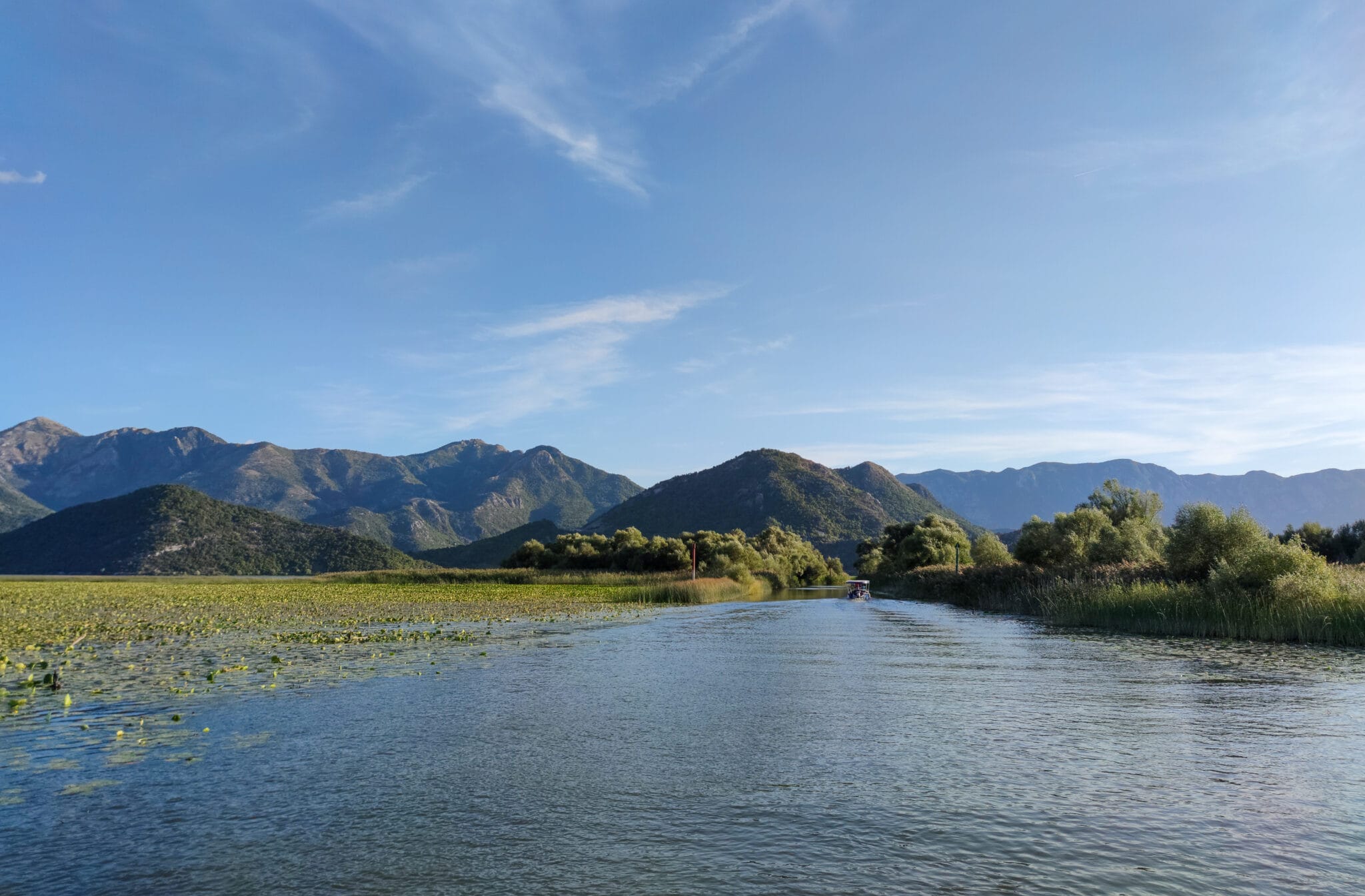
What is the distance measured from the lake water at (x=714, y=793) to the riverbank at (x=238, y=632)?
3057 mm

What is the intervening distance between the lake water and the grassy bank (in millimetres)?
12436

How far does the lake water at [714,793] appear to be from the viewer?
25.3 feet

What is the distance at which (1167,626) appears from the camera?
35438mm

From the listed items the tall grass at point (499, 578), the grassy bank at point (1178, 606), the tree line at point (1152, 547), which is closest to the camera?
the grassy bank at point (1178, 606)

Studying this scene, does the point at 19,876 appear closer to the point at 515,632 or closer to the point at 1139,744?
the point at 1139,744

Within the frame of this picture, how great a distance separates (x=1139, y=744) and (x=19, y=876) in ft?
50.1

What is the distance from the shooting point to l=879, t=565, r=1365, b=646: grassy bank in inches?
1184

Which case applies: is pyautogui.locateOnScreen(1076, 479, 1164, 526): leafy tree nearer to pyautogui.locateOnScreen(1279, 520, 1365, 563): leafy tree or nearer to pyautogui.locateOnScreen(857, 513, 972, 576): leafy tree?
pyautogui.locateOnScreen(1279, 520, 1365, 563): leafy tree

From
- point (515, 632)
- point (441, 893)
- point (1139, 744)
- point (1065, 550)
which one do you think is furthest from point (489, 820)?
point (1065, 550)

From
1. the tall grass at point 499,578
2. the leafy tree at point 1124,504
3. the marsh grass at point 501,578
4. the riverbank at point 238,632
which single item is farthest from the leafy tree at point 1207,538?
the leafy tree at point 1124,504

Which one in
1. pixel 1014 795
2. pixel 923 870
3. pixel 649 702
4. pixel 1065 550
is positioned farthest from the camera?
pixel 1065 550

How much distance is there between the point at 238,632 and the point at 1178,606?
40999 mm

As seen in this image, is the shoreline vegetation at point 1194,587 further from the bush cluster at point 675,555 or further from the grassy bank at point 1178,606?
the bush cluster at point 675,555

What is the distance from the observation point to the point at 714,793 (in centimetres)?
1057
